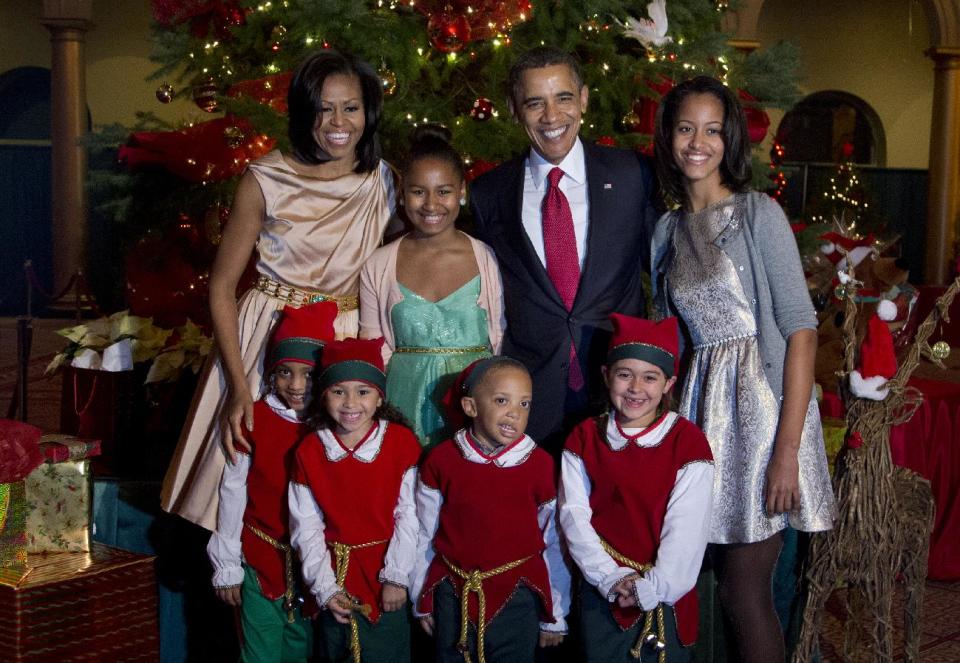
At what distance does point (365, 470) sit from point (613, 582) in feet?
2.28

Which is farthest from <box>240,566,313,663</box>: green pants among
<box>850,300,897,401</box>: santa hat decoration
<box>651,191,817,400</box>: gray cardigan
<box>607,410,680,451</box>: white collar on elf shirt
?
<box>850,300,897,401</box>: santa hat decoration

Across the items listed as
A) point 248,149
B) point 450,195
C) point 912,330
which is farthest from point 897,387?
point 248,149

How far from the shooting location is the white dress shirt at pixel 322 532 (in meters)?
2.67

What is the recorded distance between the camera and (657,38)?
436 centimetres

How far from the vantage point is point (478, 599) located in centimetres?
265

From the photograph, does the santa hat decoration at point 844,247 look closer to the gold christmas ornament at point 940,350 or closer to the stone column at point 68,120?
the gold christmas ornament at point 940,350

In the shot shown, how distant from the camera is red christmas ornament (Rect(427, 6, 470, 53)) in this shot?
4.00 metres

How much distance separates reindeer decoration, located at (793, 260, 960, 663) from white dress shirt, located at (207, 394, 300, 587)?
1619 millimetres

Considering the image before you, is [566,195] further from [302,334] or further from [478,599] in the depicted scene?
[478,599]

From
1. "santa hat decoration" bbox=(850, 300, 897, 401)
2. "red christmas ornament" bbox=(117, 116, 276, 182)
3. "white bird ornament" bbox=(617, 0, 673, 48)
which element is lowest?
"santa hat decoration" bbox=(850, 300, 897, 401)

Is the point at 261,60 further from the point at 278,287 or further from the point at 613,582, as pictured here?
the point at 613,582

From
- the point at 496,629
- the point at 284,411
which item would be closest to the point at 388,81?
the point at 284,411

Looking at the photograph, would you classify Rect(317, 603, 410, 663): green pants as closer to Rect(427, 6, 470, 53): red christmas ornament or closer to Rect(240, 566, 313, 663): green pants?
Rect(240, 566, 313, 663): green pants

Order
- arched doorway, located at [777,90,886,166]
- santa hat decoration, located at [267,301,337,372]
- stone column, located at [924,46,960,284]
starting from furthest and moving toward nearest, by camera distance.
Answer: arched doorway, located at [777,90,886,166] → stone column, located at [924,46,960,284] → santa hat decoration, located at [267,301,337,372]
